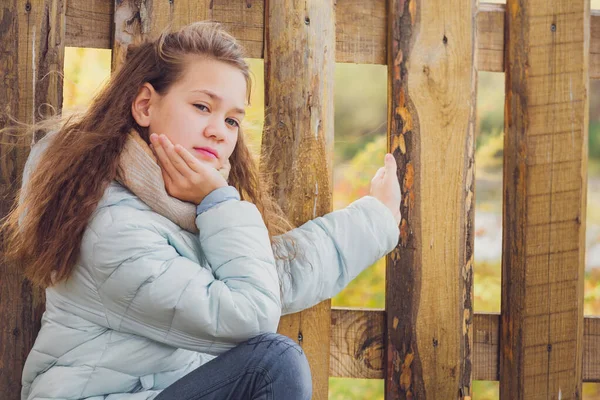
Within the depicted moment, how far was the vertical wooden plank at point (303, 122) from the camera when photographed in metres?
2.42

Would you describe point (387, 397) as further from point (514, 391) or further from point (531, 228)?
point (531, 228)

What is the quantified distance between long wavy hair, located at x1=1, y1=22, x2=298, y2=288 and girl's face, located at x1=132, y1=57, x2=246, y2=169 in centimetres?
3

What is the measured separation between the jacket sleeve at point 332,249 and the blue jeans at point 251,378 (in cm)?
47

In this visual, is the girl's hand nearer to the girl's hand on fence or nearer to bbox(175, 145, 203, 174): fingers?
bbox(175, 145, 203, 174): fingers

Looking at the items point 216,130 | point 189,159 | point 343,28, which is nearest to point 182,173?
point 189,159

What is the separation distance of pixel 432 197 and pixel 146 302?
1065 millimetres

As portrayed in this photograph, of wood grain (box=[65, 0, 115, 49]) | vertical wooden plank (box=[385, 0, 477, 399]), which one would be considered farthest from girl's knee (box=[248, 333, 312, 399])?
wood grain (box=[65, 0, 115, 49])

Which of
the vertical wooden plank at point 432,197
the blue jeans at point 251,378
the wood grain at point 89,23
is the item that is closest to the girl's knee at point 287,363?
the blue jeans at point 251,378

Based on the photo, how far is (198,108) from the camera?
6.99 ft

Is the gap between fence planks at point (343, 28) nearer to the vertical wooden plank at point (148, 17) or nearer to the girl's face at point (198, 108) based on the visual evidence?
the vertical wooden plank at point (148, 17)

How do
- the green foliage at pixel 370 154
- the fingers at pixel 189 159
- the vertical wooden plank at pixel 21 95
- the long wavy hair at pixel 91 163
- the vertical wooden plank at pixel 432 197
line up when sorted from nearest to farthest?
the long wavy hair at pixel 91 163
the fingers at pixel 189 159
the vertical wooden plank at pixel 21 95
the vertical wooden plank at pixel 432 197
the green foliage at pixel 370 154

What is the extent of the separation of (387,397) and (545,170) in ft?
3.07

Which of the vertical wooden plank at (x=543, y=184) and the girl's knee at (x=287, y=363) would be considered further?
the vertical wooden plank at (x=543, y=184)

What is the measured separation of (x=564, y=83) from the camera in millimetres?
2523
